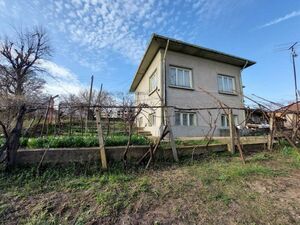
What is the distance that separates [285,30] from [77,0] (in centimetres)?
1071

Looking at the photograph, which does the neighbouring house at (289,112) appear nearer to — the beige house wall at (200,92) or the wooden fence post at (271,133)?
the wooden fence post at (271,133)

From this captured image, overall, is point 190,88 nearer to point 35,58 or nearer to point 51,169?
point 51,169

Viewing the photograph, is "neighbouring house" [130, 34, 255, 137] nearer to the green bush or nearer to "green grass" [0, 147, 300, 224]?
the green bush

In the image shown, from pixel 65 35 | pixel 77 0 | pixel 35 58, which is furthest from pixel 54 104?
pixel 35 58

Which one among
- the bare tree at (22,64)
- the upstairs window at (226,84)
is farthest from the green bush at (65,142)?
the bare tree at (22,64)

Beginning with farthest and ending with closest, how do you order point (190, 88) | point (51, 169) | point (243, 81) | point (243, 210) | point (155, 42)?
point (243, 81), point (190, 88), point (155, 42), point (51, 169), point (243, 210)

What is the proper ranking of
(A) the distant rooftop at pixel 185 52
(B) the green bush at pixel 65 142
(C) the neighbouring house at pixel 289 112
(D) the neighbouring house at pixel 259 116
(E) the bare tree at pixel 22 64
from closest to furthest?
(B) the green bush at pixel 65 142 → (C) the neighbouring house at pixel 289 112 → (D) the neighbouring house at pixel 259 116 → (A) the distant rooftop at pixel 185 52 → (E) the bare tree at pixel 22 64

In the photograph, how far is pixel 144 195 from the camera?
118 inches

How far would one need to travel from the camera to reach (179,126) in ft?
29.5

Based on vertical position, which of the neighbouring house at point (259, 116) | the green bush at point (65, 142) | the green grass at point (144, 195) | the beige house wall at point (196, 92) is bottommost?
the green grass at point (144, 195)

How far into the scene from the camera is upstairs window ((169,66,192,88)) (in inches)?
366

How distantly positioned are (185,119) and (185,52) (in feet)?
12.3

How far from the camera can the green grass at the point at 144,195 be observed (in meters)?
2.41

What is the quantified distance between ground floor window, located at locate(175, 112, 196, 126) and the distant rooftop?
3469mm
